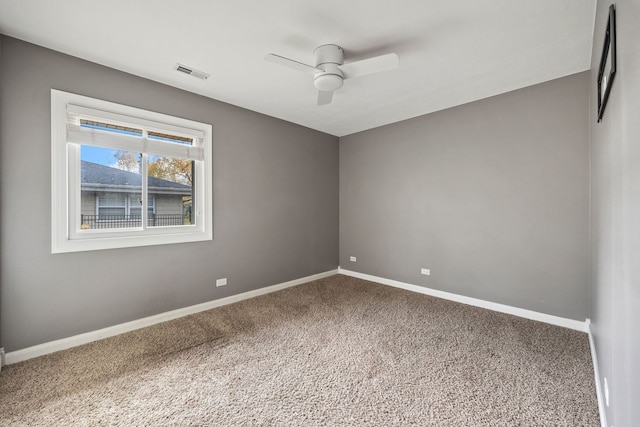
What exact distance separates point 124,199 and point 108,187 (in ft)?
0.59

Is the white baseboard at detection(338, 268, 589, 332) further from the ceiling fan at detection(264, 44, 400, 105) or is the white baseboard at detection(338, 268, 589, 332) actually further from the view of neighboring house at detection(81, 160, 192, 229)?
the view of neighboring house at detection(81, 160, 192, 229)

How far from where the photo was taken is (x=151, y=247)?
2.96 m

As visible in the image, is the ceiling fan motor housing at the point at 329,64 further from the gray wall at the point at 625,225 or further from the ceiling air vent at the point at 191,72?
the gray wall at the point at 625,225

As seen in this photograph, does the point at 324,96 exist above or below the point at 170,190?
above

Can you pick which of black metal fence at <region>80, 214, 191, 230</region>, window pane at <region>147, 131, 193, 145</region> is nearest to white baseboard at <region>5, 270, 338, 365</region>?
black metal fence at <region>80, 214, 191, 230</region>

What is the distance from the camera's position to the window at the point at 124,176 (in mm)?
2434

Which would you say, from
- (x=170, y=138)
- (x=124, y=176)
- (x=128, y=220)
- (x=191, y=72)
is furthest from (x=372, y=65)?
(x=128, y=220)

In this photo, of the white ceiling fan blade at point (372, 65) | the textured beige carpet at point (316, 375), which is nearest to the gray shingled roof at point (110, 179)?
the textured beige carpet at point (316, 375)

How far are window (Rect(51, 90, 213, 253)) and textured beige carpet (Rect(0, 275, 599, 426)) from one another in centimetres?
104

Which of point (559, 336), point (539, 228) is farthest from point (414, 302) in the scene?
point (539, 228)

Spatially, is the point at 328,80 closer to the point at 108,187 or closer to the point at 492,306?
the point at 108,187

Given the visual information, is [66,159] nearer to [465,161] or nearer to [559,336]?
[465,161]

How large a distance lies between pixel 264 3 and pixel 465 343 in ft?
10.5

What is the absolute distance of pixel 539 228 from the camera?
2.99 m
